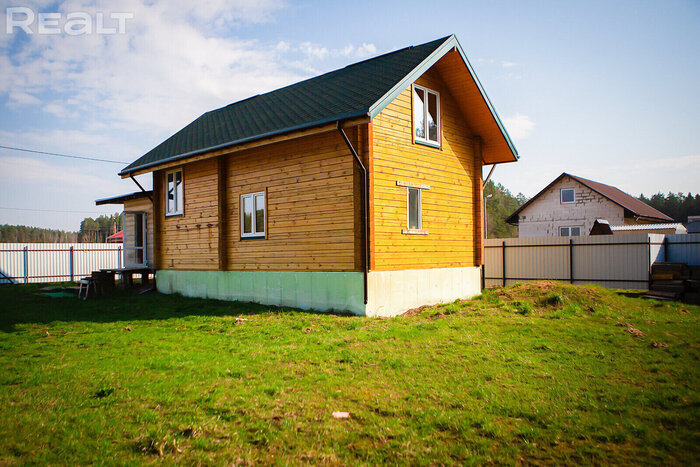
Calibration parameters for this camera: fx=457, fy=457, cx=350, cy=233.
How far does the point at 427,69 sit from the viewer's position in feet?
43.4

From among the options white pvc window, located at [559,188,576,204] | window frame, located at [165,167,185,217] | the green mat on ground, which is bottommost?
the green mat on ground

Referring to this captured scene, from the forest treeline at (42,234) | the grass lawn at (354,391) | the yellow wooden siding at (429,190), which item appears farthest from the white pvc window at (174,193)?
the forest treeline at (42,234)

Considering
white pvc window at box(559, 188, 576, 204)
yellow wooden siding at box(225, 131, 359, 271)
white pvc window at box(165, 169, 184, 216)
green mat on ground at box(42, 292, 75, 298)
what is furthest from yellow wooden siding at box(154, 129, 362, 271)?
white pvc window at box(559, 188, 576, 204)

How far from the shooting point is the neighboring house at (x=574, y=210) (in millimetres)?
33844

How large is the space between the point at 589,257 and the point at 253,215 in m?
14.4

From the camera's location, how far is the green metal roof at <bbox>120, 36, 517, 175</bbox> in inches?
458

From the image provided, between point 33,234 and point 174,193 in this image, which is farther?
point 33,234

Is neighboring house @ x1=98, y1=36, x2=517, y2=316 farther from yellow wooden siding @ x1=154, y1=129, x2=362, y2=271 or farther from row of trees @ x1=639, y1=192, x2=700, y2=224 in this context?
row of trees @ x1=639, y1=192, x2=700, y2=224

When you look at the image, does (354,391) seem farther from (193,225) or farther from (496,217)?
(496,217)

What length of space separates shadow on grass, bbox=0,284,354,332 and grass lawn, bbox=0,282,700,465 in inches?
37.6

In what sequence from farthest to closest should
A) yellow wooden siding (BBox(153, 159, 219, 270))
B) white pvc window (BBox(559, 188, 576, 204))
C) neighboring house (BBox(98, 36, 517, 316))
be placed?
white pvc window (BBox(559, 188, 576, 204)) → yellow wooden siding (BBox(153, 159, 219, 270)) → neighboring house (BBox(98, 36, 517, 316))

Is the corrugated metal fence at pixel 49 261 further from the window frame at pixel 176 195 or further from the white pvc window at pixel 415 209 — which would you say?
the white pvc window at pixel 415 209

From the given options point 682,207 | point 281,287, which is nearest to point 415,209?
point 281,287

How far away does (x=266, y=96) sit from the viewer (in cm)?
1833
